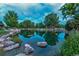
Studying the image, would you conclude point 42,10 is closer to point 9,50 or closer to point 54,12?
point 54,12

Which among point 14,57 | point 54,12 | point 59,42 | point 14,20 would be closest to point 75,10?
point 54,12

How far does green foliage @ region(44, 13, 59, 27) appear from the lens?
3.74ft

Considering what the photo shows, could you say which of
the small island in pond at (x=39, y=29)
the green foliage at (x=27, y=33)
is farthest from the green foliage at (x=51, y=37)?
the green foliage at (x=27, y=33)

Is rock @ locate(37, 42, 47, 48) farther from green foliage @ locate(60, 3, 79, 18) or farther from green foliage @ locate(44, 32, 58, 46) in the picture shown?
green foliage @ locate(60, 3, 79, 18)

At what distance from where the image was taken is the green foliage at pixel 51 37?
3.71 feet

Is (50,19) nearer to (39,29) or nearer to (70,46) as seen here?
(39,29)

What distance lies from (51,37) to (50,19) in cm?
15

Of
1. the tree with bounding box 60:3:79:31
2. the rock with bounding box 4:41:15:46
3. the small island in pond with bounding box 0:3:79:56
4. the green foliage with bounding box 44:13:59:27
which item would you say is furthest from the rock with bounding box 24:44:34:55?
the tree with bounding box 60:3:79:31

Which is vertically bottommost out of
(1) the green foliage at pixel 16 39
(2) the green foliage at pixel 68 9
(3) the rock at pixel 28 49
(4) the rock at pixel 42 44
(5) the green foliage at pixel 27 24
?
(3) the rock at pixel 28 49

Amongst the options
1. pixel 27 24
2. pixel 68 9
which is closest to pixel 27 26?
pixel 27 24

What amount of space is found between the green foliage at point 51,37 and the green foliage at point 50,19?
0.07 metres

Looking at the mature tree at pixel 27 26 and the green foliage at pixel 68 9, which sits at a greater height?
the green foliage at pixel 68 9

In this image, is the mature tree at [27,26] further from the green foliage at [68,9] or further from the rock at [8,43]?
the green foliage at [68,9]

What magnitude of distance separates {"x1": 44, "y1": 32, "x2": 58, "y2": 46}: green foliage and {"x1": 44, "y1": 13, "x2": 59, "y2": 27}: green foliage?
7 centimetres
